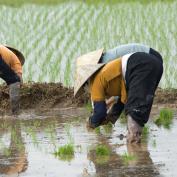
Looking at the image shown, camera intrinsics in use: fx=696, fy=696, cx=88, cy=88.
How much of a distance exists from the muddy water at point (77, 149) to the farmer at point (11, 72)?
352 mm

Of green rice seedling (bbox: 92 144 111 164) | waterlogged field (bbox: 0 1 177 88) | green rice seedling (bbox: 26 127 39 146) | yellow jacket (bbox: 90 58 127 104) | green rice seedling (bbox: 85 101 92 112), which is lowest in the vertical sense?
green rice seedling (bbox: 92 144 111 164)

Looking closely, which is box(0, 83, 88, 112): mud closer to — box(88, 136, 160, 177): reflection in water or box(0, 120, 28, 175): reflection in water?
box(0, 120, 28, 175): reflection in water

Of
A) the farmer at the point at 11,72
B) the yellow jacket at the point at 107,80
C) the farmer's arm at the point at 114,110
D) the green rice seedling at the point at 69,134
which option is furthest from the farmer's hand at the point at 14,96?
the yellow jacket at the point at 107,80

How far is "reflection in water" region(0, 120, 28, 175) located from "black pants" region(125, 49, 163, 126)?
1047mm

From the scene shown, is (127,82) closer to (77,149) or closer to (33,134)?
(77,149)

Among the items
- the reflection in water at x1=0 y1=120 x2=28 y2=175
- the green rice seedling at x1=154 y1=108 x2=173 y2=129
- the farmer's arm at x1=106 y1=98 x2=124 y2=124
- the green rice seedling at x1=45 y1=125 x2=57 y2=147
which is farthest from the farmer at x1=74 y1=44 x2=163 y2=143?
the green rice seedling at x1=154 y1=108 x2=173 y2=129

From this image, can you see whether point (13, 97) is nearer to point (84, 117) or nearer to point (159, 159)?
point (84, 117)

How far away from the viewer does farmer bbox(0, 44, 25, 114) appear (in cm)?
842

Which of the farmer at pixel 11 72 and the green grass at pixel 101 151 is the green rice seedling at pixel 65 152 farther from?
the farmer at pixel 11 72

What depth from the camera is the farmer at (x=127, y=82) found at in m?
6.14

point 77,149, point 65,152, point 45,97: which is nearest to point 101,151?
point 65,152

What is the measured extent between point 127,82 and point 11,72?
8.53 feet

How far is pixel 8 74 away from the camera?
8461mm

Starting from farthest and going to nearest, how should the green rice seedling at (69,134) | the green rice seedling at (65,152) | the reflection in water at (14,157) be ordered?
the green rice seedling at (69,134), the green rice seedling at (65,152), the reflection in water at (14,157)
